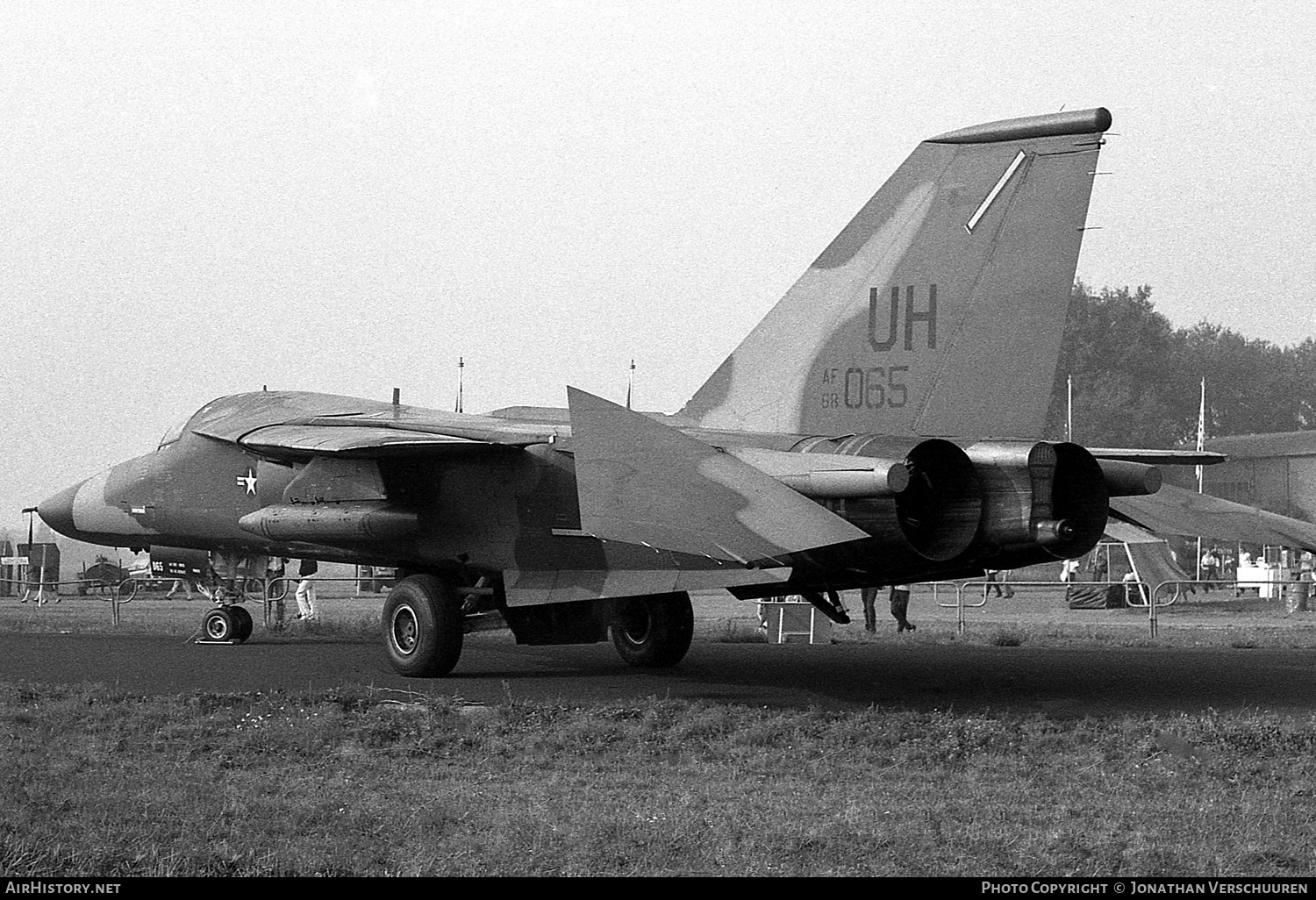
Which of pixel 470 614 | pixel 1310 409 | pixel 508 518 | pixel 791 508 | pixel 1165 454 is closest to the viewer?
pixel 791 508

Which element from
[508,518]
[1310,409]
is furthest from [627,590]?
[1310,409]

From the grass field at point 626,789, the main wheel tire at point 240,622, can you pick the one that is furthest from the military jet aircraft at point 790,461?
the main wheel tire at point 240,622

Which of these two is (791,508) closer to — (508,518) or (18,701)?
(508,518)

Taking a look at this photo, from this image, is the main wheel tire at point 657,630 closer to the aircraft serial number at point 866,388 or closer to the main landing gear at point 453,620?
the main landing gear at point 453,620

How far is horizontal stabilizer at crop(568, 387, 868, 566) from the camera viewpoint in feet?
27.9

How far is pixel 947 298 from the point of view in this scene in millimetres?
10539

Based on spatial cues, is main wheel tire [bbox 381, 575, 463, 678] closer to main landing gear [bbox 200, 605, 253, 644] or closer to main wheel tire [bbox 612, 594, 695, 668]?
main wheel tire [bbox 612, 594, 695, 668]

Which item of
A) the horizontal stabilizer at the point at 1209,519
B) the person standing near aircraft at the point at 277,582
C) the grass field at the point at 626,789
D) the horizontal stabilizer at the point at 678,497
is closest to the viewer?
the grass field at the point at 626,789

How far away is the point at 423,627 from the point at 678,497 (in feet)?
13.7

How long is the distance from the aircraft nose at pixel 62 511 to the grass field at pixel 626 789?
659 cm

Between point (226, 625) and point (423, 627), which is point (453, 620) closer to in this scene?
point (423, 627)

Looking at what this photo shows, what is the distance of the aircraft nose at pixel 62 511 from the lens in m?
16.6
